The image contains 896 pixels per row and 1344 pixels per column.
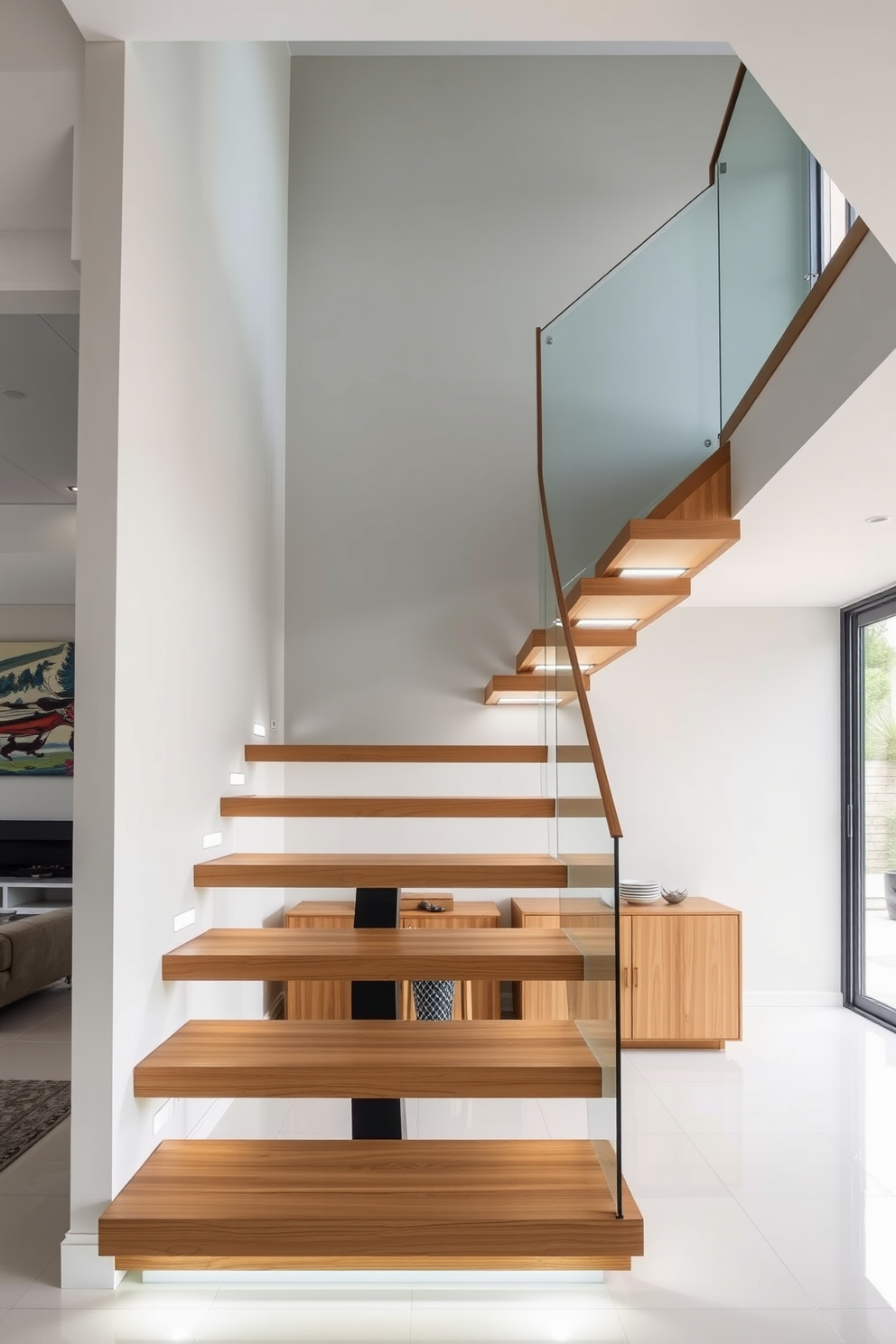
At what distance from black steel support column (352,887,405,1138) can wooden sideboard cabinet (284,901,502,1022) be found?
A: 60.7 inches

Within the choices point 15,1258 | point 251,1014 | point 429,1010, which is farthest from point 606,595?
point 15,1258

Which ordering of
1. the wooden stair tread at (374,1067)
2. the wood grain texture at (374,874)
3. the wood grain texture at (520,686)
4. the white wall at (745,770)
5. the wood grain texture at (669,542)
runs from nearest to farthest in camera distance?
the wooden stair tread at (374,1067), the wood grain texture at (374,874), the wood grain texture at (669,542), the wood grain texture at (520,686), the white wall at (745,770)

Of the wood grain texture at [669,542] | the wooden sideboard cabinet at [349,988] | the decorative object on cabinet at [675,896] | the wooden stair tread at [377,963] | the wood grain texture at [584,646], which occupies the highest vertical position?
the wood grain texture at [669,542]

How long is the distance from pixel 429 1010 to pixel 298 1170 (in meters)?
2.20

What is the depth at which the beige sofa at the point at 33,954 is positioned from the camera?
5688 mm

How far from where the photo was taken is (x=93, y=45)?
302 centimetres

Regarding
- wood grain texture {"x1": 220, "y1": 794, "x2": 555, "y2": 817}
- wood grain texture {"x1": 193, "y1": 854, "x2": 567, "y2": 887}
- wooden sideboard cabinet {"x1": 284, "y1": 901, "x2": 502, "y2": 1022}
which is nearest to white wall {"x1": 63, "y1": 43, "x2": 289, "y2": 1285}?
wood grain texture {"x1": 193, "y1": 854, "x2": 567, "y2": 887}

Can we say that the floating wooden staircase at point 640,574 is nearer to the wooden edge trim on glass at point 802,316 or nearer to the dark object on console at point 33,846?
the wooden edge trim on glass at point 802,316

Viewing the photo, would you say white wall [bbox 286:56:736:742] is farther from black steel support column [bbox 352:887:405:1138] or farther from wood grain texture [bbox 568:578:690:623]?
black steel support column [bbox 352:887:405:1138]

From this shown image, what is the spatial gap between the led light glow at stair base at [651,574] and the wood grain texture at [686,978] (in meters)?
1.83

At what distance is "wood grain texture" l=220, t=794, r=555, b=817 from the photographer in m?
3.97

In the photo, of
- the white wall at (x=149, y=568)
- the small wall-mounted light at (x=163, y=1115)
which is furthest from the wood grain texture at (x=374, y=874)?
the small wall-mounted light at (x=163, y=1115)

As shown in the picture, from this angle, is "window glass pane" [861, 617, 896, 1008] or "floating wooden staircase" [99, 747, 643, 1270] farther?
"window glass pane" [861, 617, 896, 1008]

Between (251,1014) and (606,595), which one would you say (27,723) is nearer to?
(251,1014)
